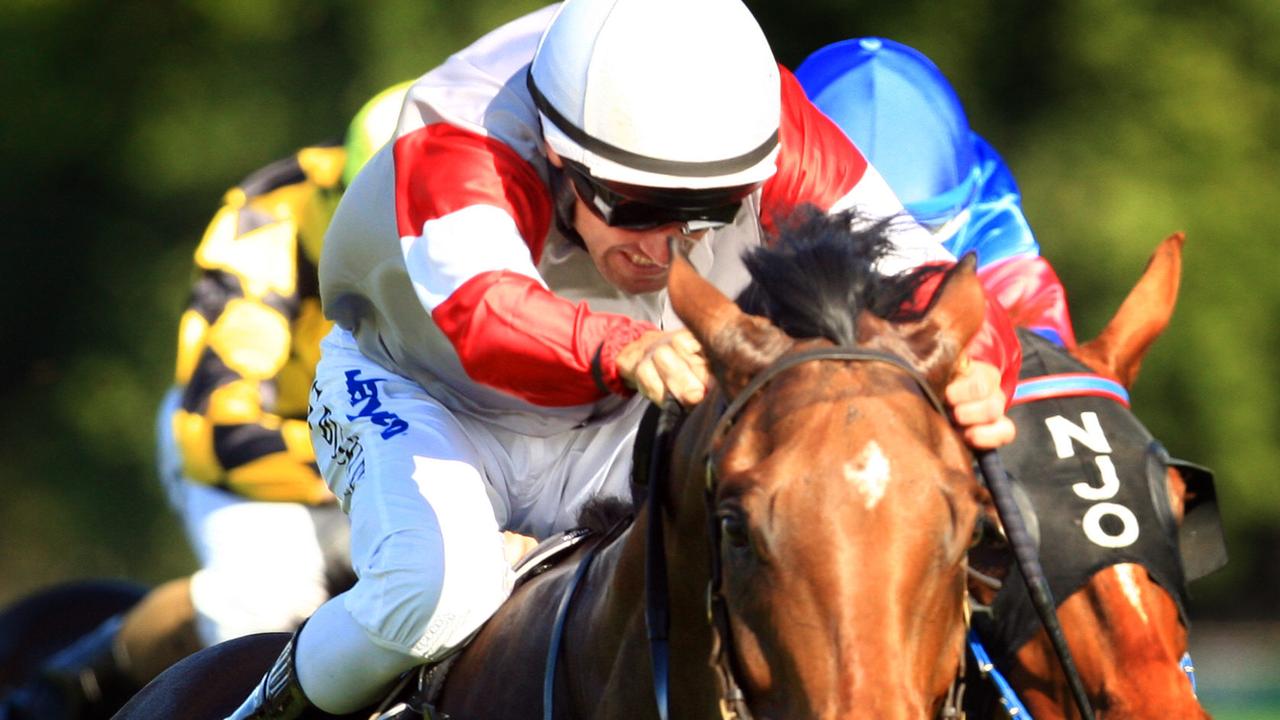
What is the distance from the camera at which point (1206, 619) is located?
15.5 meters

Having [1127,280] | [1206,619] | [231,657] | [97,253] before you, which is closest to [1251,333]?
[1127,280]

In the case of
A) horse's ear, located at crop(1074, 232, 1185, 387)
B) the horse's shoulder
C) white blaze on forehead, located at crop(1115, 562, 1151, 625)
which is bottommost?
the horse's shoulder

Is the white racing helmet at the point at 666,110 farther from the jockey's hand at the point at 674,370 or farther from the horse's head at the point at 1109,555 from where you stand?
the horse's head at the point at 1109,555

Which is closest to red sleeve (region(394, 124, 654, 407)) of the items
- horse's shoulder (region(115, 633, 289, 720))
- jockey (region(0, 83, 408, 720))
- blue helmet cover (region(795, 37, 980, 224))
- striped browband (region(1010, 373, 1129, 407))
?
striped browband (region(1010, 373, 1129, 407))

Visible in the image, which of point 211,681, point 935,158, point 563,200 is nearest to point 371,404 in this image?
point 563,200

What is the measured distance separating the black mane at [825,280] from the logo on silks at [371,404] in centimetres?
101

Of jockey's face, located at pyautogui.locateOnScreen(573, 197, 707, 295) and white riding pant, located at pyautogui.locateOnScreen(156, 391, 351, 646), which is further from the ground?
jockey's face, located at pyautogui.locateOnScreen(573, 197, 707, 295)

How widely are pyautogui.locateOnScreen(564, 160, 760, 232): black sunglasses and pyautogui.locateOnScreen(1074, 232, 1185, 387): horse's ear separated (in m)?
1.15

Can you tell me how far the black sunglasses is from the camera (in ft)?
10.4

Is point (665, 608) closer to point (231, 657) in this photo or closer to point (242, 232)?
point (231, 657)

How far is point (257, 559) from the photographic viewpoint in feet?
22.4

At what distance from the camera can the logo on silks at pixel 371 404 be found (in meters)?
3.50

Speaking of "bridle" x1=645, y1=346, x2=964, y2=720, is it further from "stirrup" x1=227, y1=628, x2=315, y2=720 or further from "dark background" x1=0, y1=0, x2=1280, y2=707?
"dark background" x1=0, y1=0, x2=1280, y2=707

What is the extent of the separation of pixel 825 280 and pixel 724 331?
0.52 feet
